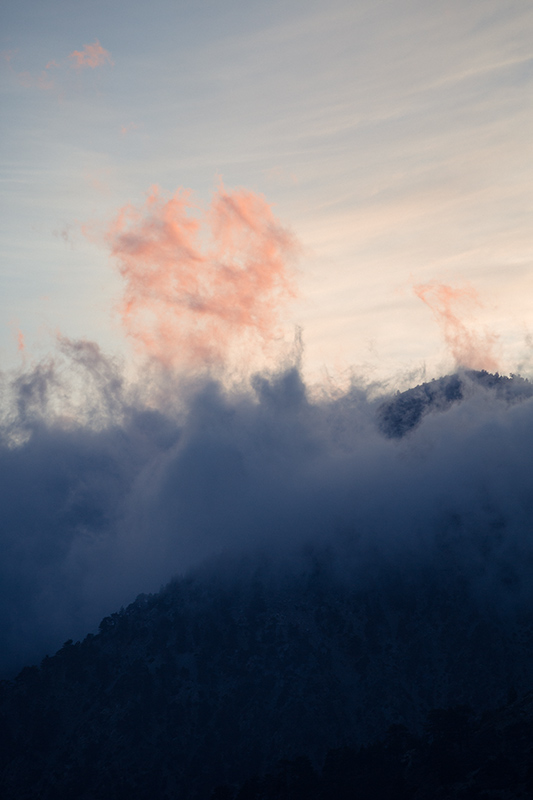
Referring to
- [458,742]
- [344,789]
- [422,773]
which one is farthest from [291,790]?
[458,742]

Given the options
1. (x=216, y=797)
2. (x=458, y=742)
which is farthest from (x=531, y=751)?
(x=216, y=797)

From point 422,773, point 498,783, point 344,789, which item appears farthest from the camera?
point 344,789

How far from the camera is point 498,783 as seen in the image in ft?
470

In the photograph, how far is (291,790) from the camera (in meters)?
194

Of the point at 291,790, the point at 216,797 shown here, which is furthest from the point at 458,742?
the point at 216,797

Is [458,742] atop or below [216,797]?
below

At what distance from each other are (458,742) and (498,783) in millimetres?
37455

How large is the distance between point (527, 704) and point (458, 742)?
26793 millimetres

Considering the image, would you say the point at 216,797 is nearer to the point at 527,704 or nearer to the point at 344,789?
the point at 344,789

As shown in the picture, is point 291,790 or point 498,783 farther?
point 291,790

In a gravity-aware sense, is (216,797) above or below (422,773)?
above

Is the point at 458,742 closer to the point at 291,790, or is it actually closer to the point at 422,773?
the point at 422,773

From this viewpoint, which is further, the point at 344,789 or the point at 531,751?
the point at 344,789

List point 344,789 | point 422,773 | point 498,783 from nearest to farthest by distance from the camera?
point 498,783
point 422,773
point 344,789
